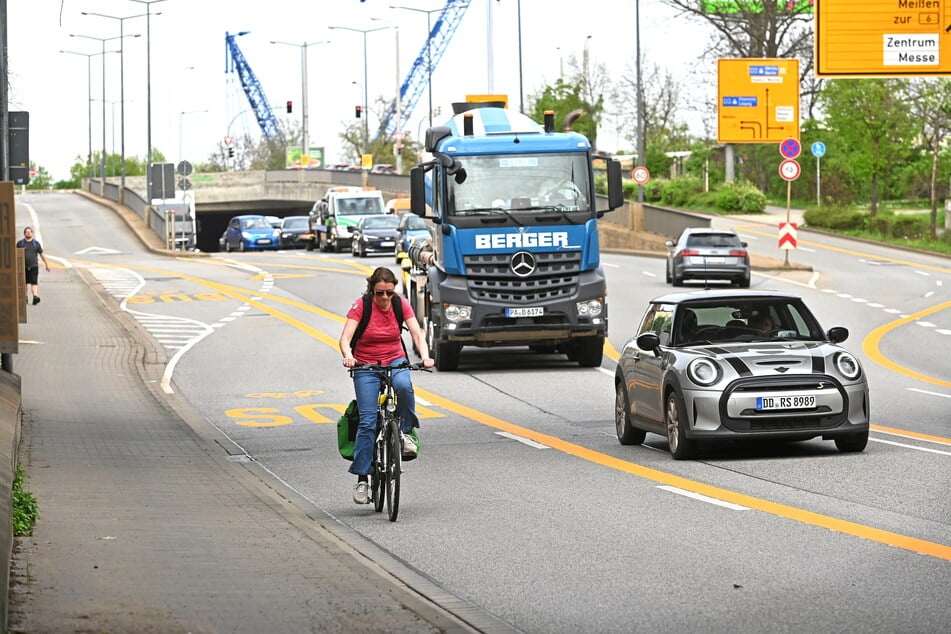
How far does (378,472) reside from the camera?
1223 centimetres

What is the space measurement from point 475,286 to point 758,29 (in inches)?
2204

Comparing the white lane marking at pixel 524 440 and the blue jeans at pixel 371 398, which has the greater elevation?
the blue jeans at pixel 371 398

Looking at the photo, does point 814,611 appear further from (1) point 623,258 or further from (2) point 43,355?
(1) point 623,258

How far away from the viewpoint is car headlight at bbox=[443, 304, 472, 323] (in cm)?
2488

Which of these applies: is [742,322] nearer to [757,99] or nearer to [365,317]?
[365,317]

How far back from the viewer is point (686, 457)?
1497 centimetres

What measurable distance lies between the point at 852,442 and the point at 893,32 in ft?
47.8

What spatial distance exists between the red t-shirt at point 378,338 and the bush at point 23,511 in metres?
2.41

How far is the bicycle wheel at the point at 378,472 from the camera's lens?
39.7 ft

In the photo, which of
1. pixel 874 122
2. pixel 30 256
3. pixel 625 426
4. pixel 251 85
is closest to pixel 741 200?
pixel 874 122

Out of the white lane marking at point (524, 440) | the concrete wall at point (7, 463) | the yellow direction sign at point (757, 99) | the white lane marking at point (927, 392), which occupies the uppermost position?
the yellow direction sign at point (757, 99)

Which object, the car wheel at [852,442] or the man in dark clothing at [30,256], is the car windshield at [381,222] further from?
the car wheel at [852,442]

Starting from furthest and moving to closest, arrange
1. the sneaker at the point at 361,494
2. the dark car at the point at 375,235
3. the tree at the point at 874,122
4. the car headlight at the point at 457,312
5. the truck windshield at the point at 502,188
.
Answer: the tree at the point at 874,122 → the dark car at the point at 375,235 → the car headlight at the point at 457,312 → the truck windshield at the point at 502,188 → the sneaker at the point at 361,494

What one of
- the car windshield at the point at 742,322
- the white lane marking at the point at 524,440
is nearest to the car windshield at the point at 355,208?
the white lane marking at the point at 524,440
